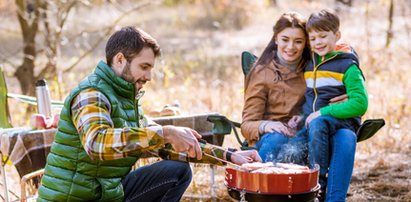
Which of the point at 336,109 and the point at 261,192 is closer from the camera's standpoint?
the point at 261,192

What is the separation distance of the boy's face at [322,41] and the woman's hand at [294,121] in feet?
1.25

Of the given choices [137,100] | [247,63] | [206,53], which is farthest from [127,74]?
[206,53]

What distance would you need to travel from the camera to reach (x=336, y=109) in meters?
3.80

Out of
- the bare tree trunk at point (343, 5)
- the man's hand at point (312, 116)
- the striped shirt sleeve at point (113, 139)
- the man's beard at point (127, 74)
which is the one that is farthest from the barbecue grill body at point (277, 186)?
the bare tree trunk at point (343, 5)

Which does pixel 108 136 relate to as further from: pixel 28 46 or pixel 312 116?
pixel 28 46

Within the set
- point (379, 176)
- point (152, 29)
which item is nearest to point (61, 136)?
point (379, 176)

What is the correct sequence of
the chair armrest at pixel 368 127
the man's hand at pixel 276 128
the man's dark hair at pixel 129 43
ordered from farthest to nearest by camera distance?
Answer: the man's hand at pixel 276 128 < the chair armrest at pixel 368 127 < the man's dark hair at pixel 129 43

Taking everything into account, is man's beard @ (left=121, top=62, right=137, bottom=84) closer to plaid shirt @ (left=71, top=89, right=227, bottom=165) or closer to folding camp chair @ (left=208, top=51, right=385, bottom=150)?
plaid shirt @ (left=71, top=89, right=227, bottom=165)

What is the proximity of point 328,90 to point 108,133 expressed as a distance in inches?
64.4

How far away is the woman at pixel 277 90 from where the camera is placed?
401cm

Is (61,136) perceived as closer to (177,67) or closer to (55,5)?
(55,5)

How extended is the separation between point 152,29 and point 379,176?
9897 mm

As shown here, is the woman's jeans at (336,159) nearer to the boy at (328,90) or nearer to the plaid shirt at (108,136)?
the boy at (328,90)

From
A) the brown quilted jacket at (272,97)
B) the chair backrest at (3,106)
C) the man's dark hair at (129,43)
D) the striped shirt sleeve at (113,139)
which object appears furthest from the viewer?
the chair backrest at (3,106)
